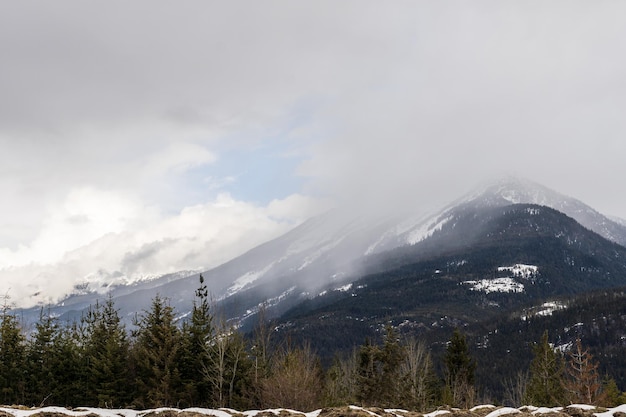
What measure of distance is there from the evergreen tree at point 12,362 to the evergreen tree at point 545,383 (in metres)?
50.8

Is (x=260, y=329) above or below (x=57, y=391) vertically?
above

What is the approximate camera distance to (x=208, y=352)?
40656 millimetres

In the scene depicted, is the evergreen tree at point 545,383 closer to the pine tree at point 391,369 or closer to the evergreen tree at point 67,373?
the pine tree at point 391,369

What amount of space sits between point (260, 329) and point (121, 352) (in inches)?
482

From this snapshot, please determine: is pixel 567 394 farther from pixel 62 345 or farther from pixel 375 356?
pixel 62 345

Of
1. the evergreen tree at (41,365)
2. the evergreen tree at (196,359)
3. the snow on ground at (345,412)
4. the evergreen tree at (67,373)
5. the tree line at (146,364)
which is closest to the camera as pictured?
the snow on ground at (345,412)

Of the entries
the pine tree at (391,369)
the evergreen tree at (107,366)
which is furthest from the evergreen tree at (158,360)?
the pine tree at (391,369)

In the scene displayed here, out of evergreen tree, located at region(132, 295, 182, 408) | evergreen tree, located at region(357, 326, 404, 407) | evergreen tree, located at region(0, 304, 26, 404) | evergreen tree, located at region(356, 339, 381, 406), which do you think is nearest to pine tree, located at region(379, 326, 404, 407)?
evergreen tree, located at region(357, 326, 404, 407)

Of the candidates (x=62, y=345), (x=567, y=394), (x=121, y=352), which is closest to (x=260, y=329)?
(x=121, y=352)

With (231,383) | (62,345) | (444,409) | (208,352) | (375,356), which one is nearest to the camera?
(444,409)

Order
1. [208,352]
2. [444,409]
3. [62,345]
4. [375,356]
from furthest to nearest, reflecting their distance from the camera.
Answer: [375,356] → [62,345] → [208,352] → [444,409]

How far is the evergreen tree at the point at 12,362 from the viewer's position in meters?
41.5

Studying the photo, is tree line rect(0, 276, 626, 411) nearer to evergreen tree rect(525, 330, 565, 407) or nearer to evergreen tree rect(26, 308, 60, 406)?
evergreen tree rect(26, 308, 60, 406)

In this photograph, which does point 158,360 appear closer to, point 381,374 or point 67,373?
point 67,373
